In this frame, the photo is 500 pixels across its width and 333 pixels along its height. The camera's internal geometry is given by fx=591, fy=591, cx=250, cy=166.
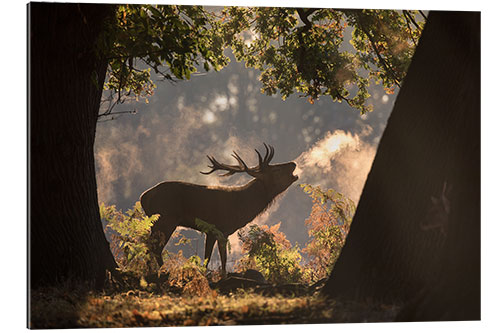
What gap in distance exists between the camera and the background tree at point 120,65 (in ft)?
16.1

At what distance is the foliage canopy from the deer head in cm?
67

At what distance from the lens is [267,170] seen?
5.71 metres

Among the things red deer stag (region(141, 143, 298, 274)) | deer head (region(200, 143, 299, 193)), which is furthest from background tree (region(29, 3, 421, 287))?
deer head (region(200, 143, 299, 193))

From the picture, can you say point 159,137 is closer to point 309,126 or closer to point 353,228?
point 309,126

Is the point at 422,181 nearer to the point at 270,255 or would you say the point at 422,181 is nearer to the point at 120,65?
the point at 270,255

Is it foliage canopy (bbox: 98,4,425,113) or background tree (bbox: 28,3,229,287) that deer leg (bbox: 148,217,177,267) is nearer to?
background tree (bbox: 28,3,229,287)

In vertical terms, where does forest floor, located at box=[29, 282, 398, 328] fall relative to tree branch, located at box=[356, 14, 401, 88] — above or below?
below

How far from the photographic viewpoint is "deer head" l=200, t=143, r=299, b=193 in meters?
5.57

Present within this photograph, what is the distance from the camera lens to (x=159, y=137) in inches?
214

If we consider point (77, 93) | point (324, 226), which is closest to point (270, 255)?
point (324, 226)

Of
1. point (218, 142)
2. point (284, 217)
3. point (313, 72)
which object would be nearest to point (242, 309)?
point (284, 217)

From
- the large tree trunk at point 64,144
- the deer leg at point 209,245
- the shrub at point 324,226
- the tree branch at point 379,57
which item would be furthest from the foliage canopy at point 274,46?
the deer leg at point 209,245

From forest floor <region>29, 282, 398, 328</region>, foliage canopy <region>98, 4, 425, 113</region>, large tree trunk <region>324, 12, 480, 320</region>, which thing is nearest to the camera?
large tree trunk <region>324, 12, 480, 320</region>

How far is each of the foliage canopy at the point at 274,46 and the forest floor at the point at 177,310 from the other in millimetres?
1843
